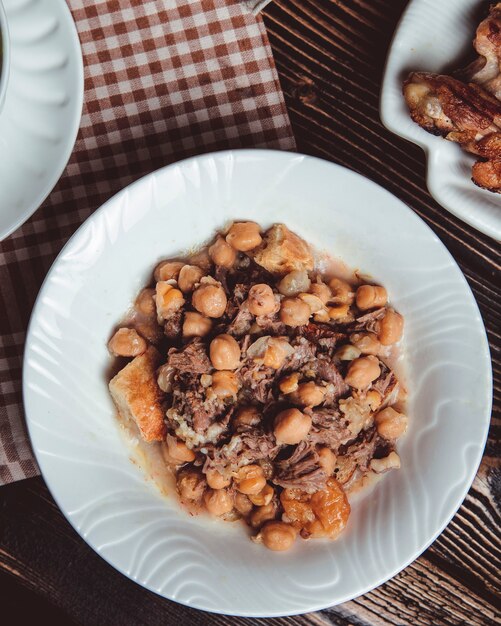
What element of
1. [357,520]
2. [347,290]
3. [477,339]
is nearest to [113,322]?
[347,290]

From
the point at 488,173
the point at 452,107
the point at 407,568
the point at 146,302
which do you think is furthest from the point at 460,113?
the point at 407,568

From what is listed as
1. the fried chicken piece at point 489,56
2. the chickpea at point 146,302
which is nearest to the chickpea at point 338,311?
the chickpea at point 146,302

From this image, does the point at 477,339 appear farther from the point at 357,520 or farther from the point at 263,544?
the point at 263,544

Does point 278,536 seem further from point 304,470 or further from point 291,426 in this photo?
point 291,426

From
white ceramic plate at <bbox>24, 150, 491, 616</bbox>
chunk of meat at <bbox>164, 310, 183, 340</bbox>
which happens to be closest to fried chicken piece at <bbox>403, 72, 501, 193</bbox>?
white ceramic plate at <bbox>24, 150, 491, 616</bbox>

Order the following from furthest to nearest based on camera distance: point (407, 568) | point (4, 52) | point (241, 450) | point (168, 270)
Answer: point (407, 568), point (168, 270), point (241, 450), point (4, 52)

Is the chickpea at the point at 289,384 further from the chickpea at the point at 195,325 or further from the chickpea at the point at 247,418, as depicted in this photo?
the chickpea at the point at 195,325
